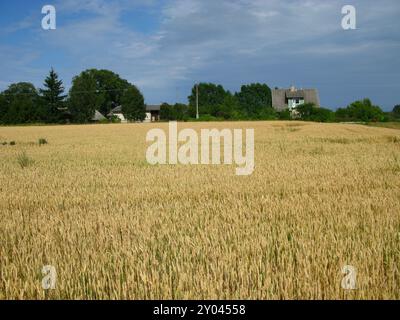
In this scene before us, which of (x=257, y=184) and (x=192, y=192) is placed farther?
(x=257, y=184)

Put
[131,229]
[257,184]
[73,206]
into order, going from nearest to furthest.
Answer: [131,229], [73,206], [257,184]

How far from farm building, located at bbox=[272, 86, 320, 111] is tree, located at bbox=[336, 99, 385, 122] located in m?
41.4

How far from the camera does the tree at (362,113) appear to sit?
2307 inches

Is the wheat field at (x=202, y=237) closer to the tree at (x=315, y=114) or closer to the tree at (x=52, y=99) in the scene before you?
the tree at (x=315, y=114)

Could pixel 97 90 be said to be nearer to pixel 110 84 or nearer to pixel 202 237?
pixel 110 84

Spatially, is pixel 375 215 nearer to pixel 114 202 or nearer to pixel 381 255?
pixel 381 255

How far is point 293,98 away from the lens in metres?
106

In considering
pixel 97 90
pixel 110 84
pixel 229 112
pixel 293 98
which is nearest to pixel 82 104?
pixel 229 112

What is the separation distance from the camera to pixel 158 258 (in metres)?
4.12
